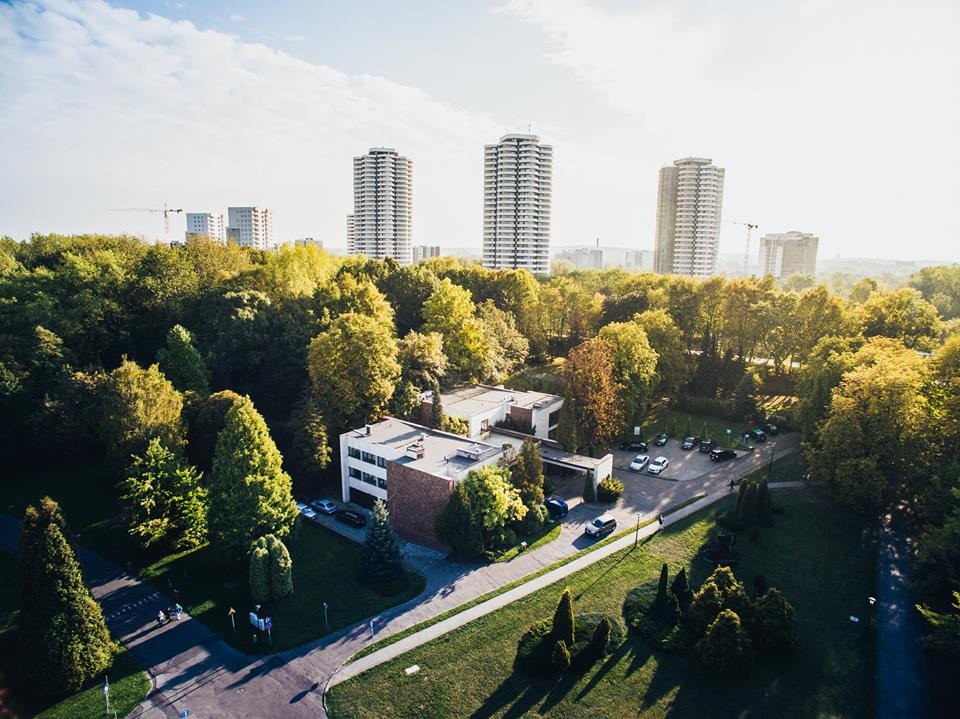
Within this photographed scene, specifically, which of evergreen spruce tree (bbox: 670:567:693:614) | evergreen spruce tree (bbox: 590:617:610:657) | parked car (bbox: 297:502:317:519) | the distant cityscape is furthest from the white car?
the distant cityscape

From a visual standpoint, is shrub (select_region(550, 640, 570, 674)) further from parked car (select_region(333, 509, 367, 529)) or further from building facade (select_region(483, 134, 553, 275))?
building facade (select_region(483, 134, 553, 275))

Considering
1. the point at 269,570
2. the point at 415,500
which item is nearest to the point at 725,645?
the point at 415,500

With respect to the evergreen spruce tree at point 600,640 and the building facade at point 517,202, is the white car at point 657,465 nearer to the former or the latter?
the evergreen spruce tree at point 600,640

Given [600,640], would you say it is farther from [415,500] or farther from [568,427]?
[568,427]

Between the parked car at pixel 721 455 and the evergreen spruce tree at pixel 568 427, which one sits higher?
the evergreen spruce tree at pixel 568 427

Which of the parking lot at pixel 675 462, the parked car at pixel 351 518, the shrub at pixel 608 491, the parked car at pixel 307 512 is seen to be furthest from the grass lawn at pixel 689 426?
the parked car at pixel 307 512
